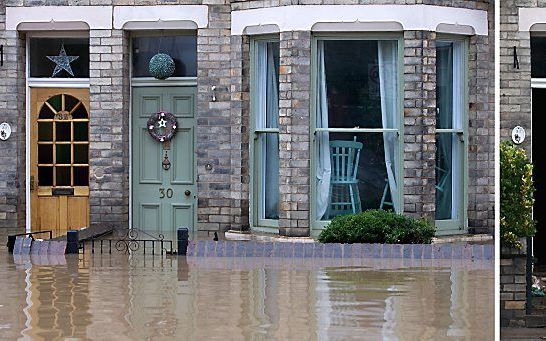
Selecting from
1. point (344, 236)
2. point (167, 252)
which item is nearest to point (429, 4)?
point (344, 236)

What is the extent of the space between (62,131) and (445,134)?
5905 mm

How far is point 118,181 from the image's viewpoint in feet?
57.8

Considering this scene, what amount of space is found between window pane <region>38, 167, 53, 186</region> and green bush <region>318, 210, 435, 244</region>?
17.4ft

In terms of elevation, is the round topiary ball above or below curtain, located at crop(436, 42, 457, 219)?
above

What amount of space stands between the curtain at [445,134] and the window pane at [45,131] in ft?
Result: 19.6

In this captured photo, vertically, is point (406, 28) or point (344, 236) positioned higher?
point (406, 28)

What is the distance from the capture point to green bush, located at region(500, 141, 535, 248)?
5.67 metres

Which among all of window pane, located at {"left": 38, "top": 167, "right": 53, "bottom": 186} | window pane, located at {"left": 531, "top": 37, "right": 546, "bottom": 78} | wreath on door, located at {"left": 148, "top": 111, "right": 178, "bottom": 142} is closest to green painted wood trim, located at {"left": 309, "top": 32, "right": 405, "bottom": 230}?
wreath on door, located at {"left": 148, "top": 111, "right": 178, "bottom": 142}

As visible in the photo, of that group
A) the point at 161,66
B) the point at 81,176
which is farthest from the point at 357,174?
the point at 81,176

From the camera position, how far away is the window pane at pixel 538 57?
6865 millimetres

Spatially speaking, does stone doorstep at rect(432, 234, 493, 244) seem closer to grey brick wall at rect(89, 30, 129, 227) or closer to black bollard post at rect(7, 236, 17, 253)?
grey brick wall at rect(89, 30, 129, 227)

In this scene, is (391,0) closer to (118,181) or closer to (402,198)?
Result: (402,198)

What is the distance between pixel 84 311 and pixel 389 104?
7207mm

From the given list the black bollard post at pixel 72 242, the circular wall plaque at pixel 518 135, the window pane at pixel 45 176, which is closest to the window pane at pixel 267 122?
the black bollard post at pixel 72 242
